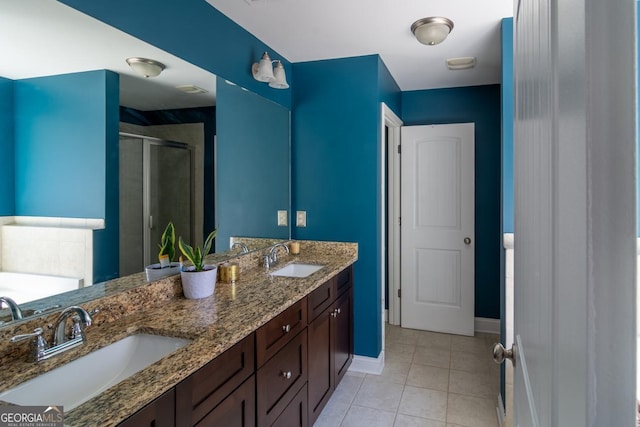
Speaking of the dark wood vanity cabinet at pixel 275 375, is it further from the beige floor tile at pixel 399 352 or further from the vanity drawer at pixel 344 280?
the beige floor tile at pixel 399 352

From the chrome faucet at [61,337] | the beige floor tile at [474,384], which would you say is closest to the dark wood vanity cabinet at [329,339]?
the beige floor tile at [474,384]

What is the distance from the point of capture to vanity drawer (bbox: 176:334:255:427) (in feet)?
3.67

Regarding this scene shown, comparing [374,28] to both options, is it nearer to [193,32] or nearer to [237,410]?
[193,32]

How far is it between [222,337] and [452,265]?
298cm

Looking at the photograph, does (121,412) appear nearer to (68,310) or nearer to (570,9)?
(68,310)

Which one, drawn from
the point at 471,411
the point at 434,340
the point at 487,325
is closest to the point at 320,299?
the point at 471,411

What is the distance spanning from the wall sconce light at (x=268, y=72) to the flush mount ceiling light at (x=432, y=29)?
920 millimetres

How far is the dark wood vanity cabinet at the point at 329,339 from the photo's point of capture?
7.04 ft

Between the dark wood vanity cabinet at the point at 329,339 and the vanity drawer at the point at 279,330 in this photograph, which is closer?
the vanity drawer at the point at 279,330

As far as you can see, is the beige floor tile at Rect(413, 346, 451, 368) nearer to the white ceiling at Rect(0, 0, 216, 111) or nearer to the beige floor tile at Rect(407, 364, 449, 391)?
the beige floor tile at Rect(407, 364, 449, 391)

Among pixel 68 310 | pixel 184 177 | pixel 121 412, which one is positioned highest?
pixel 184 177

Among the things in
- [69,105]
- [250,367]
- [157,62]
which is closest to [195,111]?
[157,62]

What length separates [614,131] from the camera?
30cm

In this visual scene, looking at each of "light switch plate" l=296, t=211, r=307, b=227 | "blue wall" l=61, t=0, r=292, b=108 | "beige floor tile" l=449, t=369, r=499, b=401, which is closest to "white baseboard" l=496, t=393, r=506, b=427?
"beige floor tile" l=449, t=369, r=499, b=401
